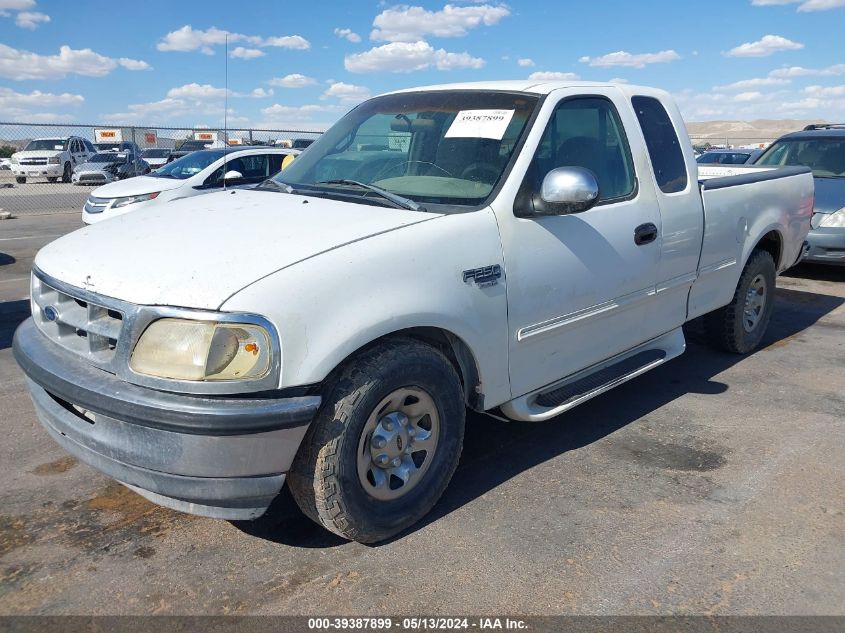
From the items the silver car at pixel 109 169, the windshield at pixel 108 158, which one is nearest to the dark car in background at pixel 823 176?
the silver car at pixel 109 169

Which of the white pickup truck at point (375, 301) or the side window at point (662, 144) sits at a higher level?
the side window at point (662, 144)

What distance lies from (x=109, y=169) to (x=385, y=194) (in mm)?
27038

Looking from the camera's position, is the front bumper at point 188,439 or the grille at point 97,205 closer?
the front bumper at point 188,439

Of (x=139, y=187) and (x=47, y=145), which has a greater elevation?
(x=139, y=187)

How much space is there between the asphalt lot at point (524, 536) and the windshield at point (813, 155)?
241 inches

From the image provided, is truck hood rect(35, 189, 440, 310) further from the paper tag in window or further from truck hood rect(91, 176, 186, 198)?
truck hood rect(91, 176, 186, 198)

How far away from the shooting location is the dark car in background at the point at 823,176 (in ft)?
27.6

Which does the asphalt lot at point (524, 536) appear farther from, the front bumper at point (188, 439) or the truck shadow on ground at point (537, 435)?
the front bumper at point (188, 439)

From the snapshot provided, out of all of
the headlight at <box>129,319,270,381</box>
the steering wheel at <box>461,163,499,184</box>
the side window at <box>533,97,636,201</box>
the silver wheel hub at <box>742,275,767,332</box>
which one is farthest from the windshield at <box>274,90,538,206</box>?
the silver wheel hub at <box>742,275,767,332</box>

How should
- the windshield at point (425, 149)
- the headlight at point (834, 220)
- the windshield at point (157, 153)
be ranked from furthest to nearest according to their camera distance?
1. the windshield at point (157, 153)
2. the headlight at point (834, 220)
3. the windshield at point (425, 149)

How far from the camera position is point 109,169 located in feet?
89.9

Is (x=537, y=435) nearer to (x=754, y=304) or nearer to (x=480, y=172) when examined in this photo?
(x=480, y=172)

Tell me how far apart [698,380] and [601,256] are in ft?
6.28

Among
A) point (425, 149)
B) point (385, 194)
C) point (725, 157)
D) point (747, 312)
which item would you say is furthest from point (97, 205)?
point (725, 157)
